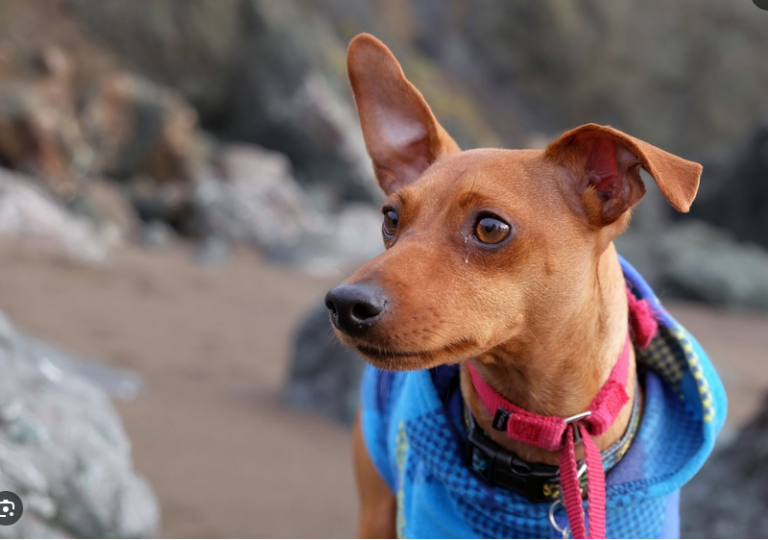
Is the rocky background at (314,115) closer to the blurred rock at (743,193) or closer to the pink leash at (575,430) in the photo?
the blurred rock at (743,193)

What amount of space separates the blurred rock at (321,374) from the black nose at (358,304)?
10.6ft

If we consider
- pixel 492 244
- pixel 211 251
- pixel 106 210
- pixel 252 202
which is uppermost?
pixel 252 202

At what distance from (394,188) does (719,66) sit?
27675 mm

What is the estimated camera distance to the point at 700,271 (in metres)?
11.4

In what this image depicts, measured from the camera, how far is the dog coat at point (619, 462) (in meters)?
2.08

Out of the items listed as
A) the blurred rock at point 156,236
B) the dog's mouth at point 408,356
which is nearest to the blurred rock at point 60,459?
the dog's mouth at point 408,356

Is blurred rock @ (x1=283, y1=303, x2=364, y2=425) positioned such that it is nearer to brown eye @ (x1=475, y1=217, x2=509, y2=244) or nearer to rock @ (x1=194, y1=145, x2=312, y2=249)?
brown eye @ (x1=475, y1=217, x2=509, y2=244)

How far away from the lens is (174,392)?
16.4 ft

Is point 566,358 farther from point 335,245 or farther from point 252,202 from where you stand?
A: point 252,202

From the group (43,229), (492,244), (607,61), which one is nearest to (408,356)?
(492,244)

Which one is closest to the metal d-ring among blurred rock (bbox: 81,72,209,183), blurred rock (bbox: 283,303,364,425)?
blurred rock (bbox: 283,303,364,425)

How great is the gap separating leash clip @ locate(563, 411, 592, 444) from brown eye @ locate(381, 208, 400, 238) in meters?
0.66

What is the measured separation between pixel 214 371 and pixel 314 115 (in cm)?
1087

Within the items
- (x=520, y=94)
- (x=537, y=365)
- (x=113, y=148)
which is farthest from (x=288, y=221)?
(x=520, y=94)
